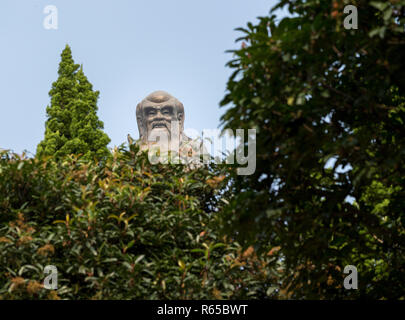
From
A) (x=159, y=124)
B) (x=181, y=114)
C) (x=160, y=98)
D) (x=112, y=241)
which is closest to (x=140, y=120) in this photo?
(x=159, y=124)

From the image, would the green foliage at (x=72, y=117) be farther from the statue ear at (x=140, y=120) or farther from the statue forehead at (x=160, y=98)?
the statue forehead at (x=160, y=98)

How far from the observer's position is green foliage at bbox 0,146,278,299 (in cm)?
778

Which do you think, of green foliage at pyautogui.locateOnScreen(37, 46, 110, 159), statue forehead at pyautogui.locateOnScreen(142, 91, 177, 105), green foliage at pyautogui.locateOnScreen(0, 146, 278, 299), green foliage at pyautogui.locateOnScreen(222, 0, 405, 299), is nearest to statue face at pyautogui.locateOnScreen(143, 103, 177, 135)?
statue forehead at pyautogui.locateOnScreen(142, 91, 177, 105)

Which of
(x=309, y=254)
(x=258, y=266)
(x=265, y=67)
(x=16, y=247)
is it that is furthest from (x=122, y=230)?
(x=265, y=67)

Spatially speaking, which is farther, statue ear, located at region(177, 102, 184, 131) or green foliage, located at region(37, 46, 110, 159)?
green foliage, located at region(37, 46, 110, 159)

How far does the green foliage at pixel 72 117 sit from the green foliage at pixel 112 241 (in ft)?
37.2

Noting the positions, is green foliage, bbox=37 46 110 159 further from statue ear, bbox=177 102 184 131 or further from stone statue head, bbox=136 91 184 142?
statue ear, bbox=177 102 184 131

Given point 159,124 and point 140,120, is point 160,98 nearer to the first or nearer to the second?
point 159,124

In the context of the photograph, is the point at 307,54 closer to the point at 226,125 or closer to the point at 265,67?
the point at 265,67

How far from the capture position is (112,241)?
8.39 metres

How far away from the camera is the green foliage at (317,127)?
6254 millimetres

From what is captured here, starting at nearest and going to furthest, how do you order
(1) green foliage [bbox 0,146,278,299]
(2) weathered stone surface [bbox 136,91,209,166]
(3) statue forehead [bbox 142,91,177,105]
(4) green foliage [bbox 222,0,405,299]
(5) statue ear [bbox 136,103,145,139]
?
1. (4) green foliage [bbox 222,0,405,299]
2. (1) green foliage [bbox 0,146,278,299]
3. (2) weathered stone surface [bbox 136,91,209,166]
4. (3) statue forehead [bbox 142,91,177,105]
5. (5) statue ear [bbox 136,103,145,139]

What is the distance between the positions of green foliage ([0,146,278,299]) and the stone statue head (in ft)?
19.6

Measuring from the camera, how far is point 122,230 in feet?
27.2
